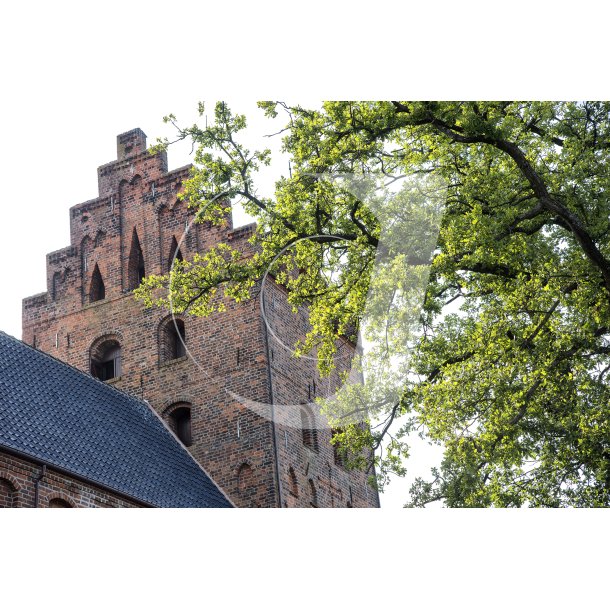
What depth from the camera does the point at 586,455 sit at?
11484mm

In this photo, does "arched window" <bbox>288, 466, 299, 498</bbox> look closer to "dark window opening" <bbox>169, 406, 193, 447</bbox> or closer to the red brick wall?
"dark window opening" <bbox>169, 406, 193, 447</bbox>

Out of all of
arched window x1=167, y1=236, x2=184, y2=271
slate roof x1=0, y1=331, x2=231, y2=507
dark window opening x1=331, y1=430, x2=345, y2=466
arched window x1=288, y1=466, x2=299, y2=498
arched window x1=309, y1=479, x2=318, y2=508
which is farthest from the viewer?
arched window x1=288, y1=466, x2=299, y2=498

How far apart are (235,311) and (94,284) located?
352 cm

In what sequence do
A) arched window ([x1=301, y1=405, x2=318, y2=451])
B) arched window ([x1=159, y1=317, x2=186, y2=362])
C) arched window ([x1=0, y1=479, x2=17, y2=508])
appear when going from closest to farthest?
arched window ([x1=0, y1=479, x2=17, y2=508]) < arched window ([x1=301, y1=405, x2=318, y2=451]) < arched window ([x1=159, y1=317, x2=186, y2=362])

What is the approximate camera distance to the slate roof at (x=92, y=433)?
13.0 meters

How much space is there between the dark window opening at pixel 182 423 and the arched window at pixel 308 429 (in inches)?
111

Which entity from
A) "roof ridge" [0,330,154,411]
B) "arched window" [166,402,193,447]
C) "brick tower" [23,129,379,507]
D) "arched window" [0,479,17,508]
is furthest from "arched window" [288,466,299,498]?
"arched window" [0,479,17,508]

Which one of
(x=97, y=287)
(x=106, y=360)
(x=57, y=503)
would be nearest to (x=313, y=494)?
(x=57, y=503)

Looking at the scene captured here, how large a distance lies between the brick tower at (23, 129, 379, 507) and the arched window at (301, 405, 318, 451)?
0.02 m

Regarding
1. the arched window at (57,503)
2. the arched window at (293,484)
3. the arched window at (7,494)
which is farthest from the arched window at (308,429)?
the arched window at (7,494)

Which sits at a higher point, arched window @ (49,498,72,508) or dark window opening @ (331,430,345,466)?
dark window opening @ (331,430,345,466)

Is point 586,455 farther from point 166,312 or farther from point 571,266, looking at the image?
point 166,312

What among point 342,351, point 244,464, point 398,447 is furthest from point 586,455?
point 244,464

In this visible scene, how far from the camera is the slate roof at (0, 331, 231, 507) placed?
512 inches
